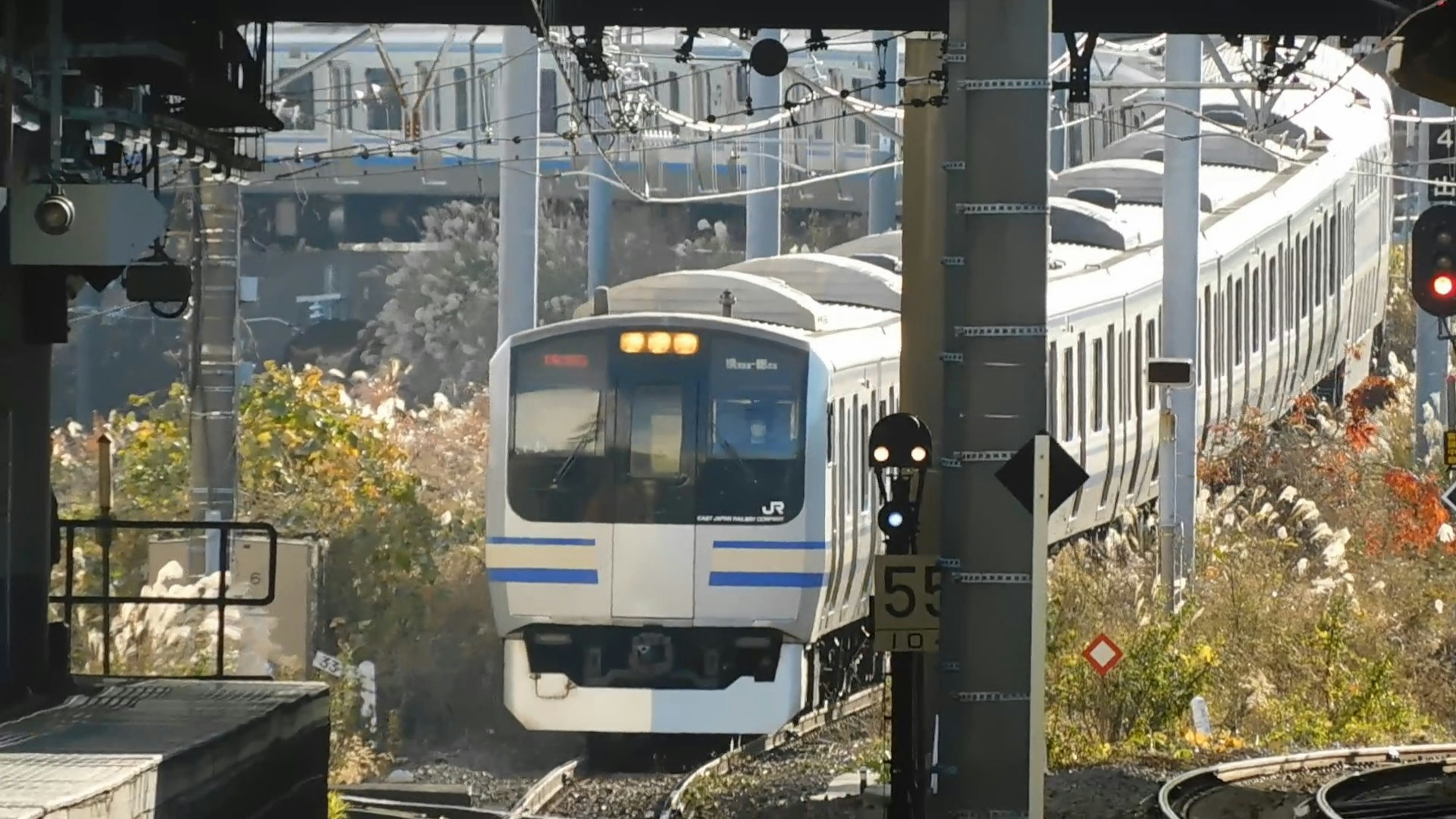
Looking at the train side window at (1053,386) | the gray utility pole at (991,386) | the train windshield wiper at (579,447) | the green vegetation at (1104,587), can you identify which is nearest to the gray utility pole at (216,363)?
the green vegetation at (1104,587)

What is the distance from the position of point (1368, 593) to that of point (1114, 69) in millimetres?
8835

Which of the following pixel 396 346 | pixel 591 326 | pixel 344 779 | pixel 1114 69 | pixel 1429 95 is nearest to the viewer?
pixel 1429 95

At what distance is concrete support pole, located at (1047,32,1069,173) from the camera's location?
29088 millimetres

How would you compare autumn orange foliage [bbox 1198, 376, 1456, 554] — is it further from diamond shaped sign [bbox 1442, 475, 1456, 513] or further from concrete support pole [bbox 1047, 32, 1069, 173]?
diamond shaped sign [bbox 1442, 475, 1456, 513]

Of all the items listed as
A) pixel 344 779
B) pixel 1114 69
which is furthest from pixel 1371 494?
pixel 344 779

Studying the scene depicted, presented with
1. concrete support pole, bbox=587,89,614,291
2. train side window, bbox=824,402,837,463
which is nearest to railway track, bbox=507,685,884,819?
train side window, bbox=824,402,837,463

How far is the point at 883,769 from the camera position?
526 inches

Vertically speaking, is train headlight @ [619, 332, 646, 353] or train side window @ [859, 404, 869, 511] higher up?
train headlight @ [619, 332, 646, 353]

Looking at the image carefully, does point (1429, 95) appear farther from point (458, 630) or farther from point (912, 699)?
point (458, 630)

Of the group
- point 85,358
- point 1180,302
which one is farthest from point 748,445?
point 85,358

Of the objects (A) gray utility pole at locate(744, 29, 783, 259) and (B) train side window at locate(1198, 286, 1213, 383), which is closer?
(B) train side window at locate(1198, 286, 1213, 383)

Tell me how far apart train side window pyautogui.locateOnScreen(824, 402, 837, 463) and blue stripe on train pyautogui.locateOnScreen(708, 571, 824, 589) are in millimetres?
787

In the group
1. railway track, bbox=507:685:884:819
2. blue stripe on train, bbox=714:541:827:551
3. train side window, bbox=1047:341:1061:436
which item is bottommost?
railway track, bbox=507:685:884:819

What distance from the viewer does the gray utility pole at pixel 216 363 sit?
50.2 ft
